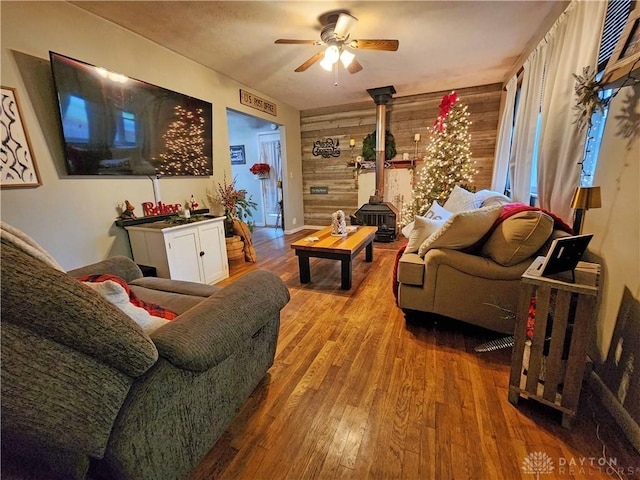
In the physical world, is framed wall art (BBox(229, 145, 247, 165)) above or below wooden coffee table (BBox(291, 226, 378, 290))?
above

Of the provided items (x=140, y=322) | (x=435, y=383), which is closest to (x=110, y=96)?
(x=140, y=322)

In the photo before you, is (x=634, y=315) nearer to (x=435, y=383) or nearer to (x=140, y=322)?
(x=435, y=383)

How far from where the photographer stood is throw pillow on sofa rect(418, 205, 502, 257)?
1.74m

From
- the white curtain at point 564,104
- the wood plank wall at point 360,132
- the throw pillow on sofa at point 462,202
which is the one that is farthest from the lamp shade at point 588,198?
the wood plank wall at point 360,132

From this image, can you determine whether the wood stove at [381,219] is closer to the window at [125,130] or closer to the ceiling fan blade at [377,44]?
the ceiling fan blade at [377,44]

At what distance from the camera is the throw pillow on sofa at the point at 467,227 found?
174cm

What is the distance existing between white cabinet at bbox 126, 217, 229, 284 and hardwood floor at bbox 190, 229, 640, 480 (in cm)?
142

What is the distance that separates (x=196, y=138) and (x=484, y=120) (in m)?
4.63

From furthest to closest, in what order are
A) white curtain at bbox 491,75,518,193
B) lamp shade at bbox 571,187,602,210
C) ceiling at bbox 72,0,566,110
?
1. white curtain at bbox 491,75,518,193
2. ceiling at bbox 72,0,566,110
3. lamp shade at bbox 571,187,602,210

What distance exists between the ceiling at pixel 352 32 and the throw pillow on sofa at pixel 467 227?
6.36 ft

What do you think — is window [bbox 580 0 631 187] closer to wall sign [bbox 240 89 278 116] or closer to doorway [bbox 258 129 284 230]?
wall sign [bbox 240 89 278 116]

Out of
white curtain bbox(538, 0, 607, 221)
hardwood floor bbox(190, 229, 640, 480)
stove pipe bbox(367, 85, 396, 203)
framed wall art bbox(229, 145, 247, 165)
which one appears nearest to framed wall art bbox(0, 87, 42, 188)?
hardwood floor bbox(190, 229, 640, 480)

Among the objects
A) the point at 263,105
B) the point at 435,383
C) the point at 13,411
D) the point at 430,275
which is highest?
the point at 263,105

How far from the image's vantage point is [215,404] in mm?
1062
